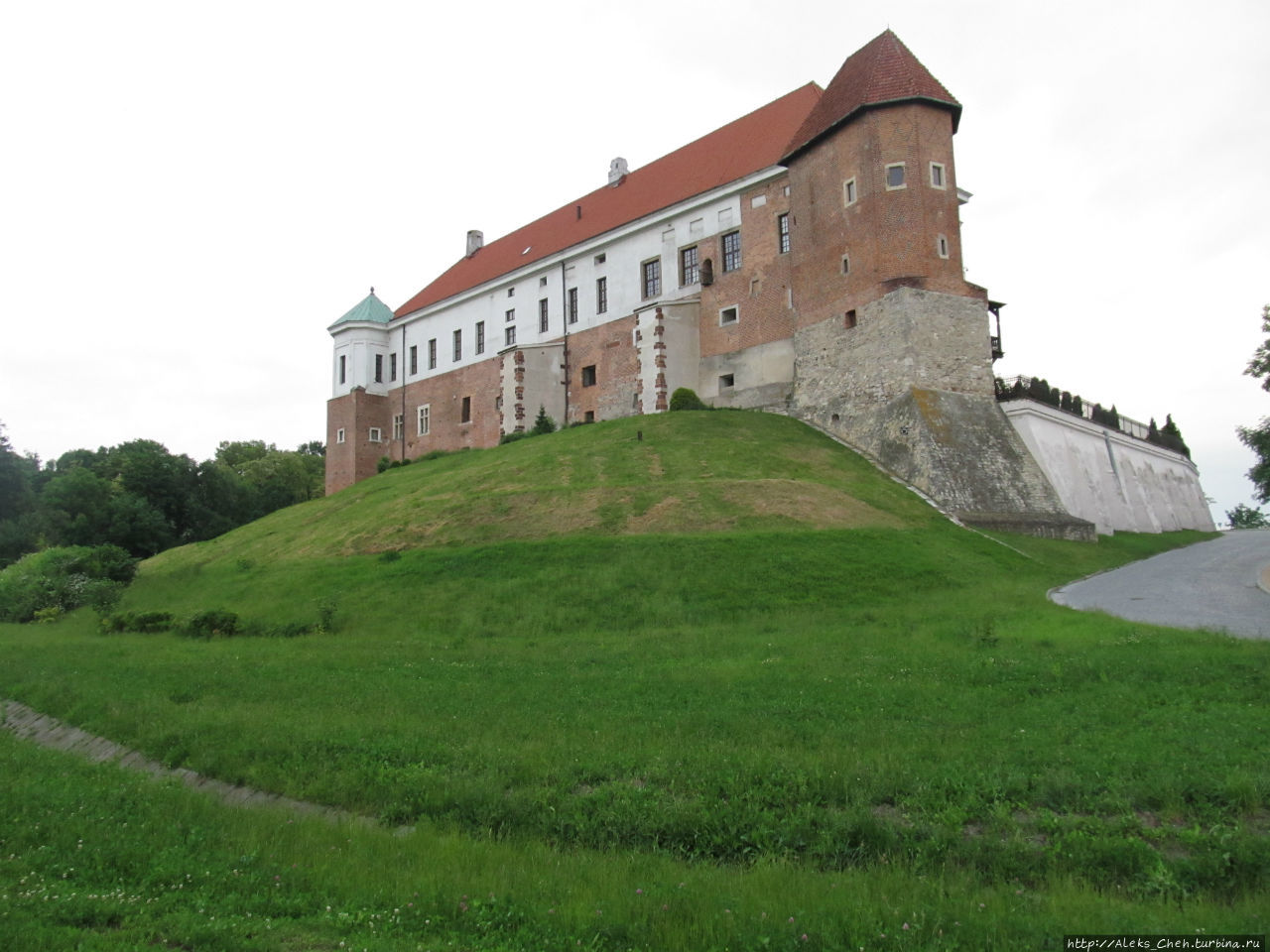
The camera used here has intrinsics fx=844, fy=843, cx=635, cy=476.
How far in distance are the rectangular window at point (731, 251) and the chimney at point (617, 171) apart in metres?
14.6

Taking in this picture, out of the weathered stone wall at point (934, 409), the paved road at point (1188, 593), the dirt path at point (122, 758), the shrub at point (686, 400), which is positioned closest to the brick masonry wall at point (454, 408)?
the shrub at point (686, 400)

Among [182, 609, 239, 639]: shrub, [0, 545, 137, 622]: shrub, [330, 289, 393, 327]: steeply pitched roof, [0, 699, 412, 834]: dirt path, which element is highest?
[330, 289, 393, 327]: steeply pitched roof

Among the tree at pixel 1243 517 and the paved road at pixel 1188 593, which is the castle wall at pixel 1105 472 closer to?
the paved road at pixel 1188 593

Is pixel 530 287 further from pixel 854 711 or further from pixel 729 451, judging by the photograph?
pixel 854 711

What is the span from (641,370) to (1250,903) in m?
36.9

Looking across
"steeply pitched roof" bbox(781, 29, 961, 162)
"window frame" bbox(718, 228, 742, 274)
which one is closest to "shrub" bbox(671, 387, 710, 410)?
"window frame" bbox(718, 228, 742, 274)

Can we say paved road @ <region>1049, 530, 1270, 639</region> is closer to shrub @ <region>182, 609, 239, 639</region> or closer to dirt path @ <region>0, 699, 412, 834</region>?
dirt path @ <region>0, 699, 412, 834</region>

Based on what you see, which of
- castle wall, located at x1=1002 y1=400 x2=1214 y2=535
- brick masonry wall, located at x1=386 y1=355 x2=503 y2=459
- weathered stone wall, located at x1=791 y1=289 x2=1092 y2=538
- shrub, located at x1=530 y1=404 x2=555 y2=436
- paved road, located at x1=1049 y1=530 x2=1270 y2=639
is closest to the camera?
paved road, located at x1=1049 y1=530 x2=1270 y2=639

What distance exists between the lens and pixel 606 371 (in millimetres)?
45094

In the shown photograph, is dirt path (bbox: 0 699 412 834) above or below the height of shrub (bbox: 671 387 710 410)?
below

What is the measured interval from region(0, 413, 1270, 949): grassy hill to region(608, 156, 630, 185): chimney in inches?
1528

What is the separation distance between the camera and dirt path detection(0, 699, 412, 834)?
26.8ft

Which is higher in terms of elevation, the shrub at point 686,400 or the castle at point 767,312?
the castle at point 767,312

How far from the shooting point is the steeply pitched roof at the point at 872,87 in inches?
1313
